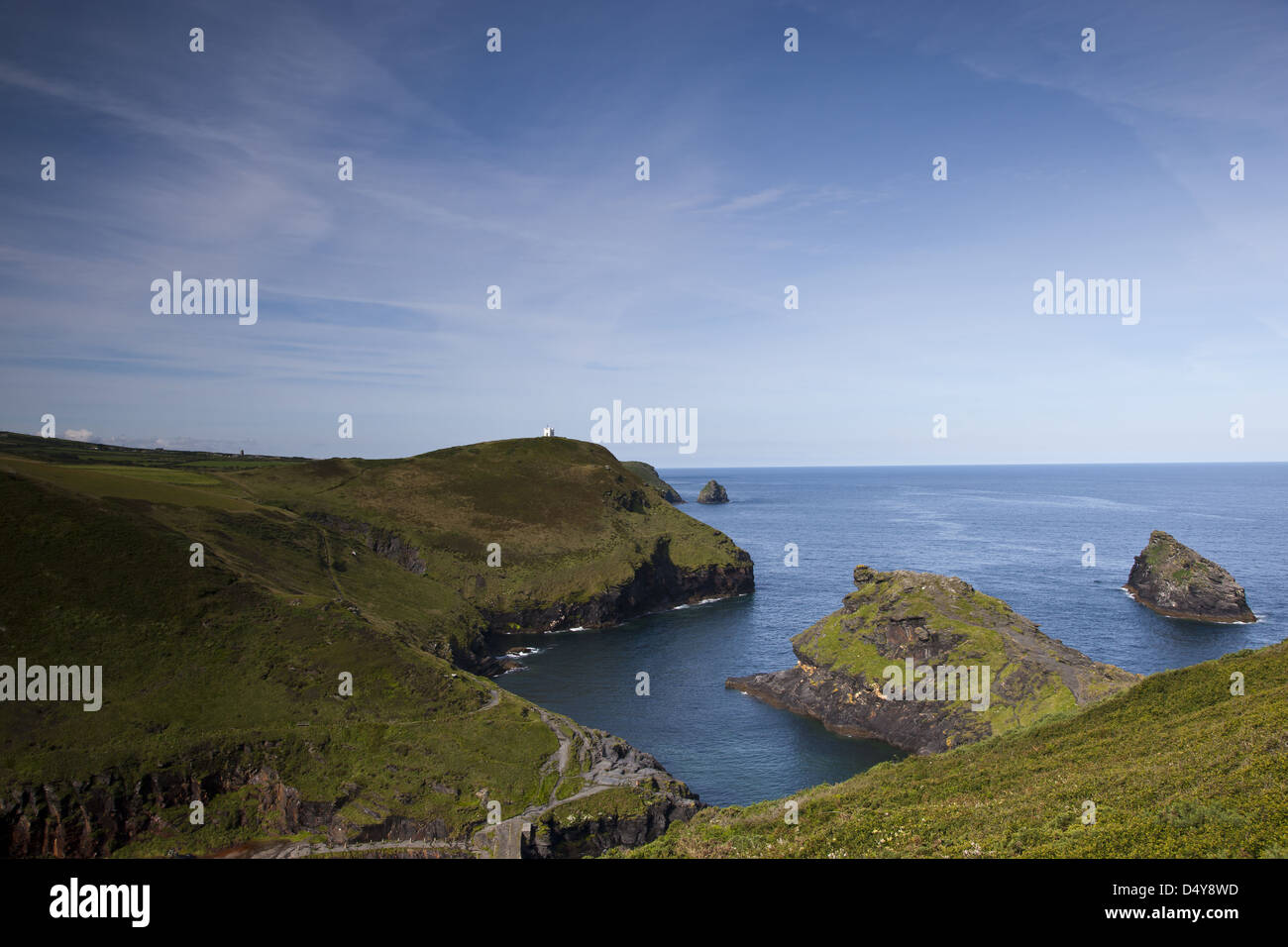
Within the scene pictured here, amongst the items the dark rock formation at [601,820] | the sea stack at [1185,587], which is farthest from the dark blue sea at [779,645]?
the dark rock formation at [601,820]

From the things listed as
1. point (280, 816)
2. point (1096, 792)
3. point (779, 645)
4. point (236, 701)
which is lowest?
point (280, 816)

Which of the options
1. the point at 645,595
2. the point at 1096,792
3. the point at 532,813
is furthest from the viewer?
the point at 645,595

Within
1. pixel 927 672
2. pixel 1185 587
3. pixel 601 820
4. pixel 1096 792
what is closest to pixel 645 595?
pixel 927 672

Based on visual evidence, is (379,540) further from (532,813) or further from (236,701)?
(532,813)

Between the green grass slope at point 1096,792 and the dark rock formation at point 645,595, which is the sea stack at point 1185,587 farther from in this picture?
the green grass slope at point 1096,792

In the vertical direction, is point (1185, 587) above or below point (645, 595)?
above

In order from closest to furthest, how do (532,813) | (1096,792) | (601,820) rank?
(1096,792), (601,820), (532,813)

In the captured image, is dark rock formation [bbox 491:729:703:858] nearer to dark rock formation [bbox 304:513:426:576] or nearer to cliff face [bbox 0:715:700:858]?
cliff face [bbox 0:715:700:858]

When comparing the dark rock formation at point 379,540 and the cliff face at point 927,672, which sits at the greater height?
the dark rock formation at point 379,540
